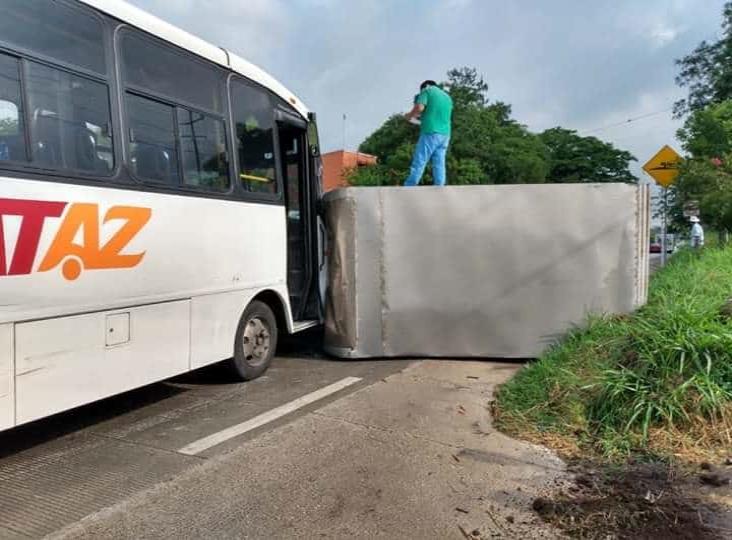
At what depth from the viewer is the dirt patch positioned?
321 centimetres

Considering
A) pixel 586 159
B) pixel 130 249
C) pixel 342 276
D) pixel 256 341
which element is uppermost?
pixel 586 159

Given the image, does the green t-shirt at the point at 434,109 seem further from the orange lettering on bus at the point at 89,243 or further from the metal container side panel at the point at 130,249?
the orange lettering on bus at the point at 89,243

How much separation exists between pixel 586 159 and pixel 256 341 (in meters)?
53.1

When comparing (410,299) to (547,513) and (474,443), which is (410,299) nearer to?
(474,443)

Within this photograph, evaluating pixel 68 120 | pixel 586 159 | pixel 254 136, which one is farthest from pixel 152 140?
A: pixel 586 159

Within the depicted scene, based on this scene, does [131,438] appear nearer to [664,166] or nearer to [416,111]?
[416,111]

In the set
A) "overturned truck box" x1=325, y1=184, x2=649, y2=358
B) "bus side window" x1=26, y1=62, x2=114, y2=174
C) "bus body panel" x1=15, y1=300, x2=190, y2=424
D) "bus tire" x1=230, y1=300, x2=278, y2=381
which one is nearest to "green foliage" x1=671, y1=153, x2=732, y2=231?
"overturned truck box" x1=325, y1=184, x2=649, y2=358

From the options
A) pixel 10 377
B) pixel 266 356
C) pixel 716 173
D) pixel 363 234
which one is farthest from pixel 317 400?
pixel 716 173

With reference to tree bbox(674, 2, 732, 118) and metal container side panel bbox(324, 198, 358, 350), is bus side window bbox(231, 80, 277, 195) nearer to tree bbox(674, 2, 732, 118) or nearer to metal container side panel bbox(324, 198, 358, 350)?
metal container side panel bbox(324, 198, 358, 350)

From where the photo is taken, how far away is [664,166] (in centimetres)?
1460

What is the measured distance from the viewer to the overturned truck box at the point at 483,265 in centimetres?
675

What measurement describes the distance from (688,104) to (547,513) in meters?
40.6

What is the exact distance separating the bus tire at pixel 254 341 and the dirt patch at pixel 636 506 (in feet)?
10.9

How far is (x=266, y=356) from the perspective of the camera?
6.54 meters
